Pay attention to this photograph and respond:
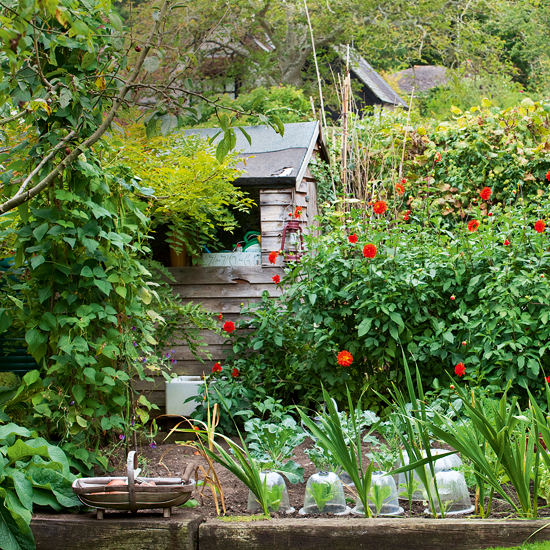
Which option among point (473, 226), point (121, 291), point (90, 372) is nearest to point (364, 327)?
point (473, 226)

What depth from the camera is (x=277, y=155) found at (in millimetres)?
4777

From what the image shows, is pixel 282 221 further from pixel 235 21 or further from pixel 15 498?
pixel 235 21

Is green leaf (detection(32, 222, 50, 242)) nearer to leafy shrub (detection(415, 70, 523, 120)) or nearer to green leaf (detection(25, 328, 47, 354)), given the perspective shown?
green leaf (detection(25, 328, 47, 354))

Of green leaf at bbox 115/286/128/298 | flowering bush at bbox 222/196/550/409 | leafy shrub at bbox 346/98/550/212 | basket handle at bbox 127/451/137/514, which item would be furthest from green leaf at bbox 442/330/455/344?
leafy shrub at bbox 346/98/550/212

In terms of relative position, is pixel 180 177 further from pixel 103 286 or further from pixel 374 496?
pixel 374 496

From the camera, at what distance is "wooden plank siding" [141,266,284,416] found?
13.4 ft

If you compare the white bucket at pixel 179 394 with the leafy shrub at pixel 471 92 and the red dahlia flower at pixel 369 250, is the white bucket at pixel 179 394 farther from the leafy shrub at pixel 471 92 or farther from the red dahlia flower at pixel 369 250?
the leafy shrub at pixel 471 92

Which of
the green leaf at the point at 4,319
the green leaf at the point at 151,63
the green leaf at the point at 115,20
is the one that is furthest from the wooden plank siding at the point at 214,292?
the green leaf at the point at 115,20

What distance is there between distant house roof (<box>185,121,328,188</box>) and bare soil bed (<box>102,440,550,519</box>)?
6.61 feet

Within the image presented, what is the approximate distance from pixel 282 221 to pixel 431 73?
2399 centimetres

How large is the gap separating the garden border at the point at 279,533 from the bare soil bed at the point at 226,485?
0.10 meters

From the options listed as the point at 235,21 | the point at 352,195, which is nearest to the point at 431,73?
the point at 235,21

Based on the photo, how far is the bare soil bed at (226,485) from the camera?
6.84 feet

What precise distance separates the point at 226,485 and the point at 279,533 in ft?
1.99
